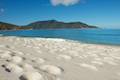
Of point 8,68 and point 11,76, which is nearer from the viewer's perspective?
point 11,76

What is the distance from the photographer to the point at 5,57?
3.27 m

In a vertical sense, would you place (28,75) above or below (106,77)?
above

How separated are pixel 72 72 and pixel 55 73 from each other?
360mm

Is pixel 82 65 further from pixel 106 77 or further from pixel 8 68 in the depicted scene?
pixel 8 68

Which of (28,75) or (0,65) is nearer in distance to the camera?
(28,75)

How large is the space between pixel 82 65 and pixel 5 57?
1578mm

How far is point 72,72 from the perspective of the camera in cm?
292

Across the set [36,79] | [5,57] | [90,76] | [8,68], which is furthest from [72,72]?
[5,57]

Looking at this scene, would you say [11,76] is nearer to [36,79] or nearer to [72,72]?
[36,79]

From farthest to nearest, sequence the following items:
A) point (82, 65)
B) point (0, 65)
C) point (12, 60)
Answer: point (82, 65) < point (12, 60) < point (0, 65)

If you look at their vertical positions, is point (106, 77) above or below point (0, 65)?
below

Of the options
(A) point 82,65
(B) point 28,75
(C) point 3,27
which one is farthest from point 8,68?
(C) point 3,27

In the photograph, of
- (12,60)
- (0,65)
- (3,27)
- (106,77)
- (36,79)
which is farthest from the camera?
(3,27)

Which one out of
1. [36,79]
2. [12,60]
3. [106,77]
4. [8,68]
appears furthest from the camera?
[12,60]
